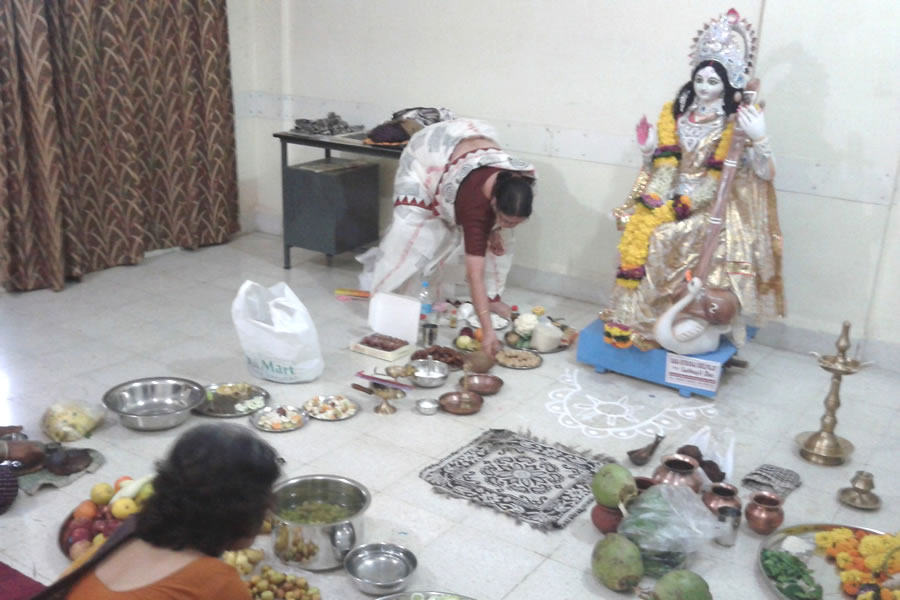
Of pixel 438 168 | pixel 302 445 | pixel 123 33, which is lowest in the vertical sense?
pixel 302 445

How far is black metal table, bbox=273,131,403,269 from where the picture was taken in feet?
16.4

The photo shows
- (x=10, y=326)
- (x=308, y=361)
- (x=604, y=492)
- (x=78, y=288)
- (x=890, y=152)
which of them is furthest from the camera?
(x=78, y=288)

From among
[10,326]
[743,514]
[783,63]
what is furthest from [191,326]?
[783,63]

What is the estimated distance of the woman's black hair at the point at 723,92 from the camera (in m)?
3.81

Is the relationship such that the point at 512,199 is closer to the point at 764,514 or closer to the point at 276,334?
the point at 276,334

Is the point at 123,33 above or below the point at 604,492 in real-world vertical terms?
above

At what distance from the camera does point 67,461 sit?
2.96 m

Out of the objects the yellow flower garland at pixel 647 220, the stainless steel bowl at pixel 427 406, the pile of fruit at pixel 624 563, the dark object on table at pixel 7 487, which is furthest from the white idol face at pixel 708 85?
the dark object on table at pixel 7 487

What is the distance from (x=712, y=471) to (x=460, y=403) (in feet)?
3.49

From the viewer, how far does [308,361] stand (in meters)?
3.75

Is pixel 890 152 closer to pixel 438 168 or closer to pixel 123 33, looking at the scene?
pixel 438 168

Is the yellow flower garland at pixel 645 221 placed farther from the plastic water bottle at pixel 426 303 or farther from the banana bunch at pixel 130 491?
the banana bunch at pixel 130 491

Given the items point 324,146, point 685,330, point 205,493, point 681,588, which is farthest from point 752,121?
point 205,493

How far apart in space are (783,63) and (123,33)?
367cm
